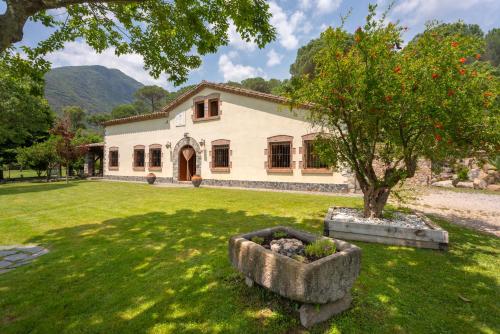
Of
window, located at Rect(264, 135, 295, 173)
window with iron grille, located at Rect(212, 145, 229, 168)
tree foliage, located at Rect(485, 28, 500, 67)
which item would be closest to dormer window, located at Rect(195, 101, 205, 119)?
window with iron grille, located at Rect(212, 145, 229, 168)

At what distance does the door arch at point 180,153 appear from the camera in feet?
54.4

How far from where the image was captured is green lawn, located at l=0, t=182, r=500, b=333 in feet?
7.84

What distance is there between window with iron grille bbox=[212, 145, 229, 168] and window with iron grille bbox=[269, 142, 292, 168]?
3285mm

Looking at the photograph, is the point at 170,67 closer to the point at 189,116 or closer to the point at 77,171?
the point at 189,116

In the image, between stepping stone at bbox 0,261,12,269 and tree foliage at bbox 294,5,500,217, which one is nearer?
stepping stone at bbox 0,261,12,269

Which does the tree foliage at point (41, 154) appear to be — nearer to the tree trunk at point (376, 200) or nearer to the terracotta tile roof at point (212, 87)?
the terracotta tile roof at point (212, 87)

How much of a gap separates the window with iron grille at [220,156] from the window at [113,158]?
11213 millimetres

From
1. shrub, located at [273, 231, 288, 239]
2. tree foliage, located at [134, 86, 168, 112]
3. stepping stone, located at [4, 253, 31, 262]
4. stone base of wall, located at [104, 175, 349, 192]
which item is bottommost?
stepping stone, located at [4, 253, 31, 262]

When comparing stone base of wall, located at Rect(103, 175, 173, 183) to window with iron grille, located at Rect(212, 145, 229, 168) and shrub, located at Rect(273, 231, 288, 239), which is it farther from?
shrub, located at Rect(273, 231, 288, 239)

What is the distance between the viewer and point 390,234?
178 inches

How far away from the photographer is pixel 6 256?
4105 mm

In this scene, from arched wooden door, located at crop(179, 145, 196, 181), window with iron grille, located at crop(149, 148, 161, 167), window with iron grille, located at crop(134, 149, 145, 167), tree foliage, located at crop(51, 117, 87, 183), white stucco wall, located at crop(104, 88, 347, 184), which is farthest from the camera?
window with iron grille, located at crop(134, 149, 145, 167)

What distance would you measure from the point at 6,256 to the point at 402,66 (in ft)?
26.0

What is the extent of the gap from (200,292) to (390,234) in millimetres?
3742
